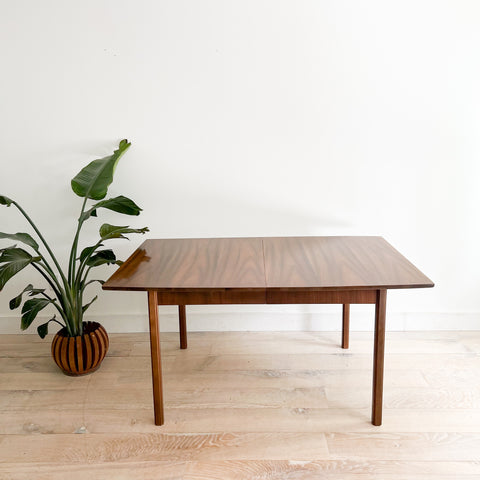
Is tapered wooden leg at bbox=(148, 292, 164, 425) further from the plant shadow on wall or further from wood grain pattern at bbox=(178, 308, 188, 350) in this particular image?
wood grain pattern at bbox=(178, 308, 188, 350)

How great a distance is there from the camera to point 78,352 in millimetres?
2365

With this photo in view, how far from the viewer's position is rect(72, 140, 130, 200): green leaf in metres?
2.35

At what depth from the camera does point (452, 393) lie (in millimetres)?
2203

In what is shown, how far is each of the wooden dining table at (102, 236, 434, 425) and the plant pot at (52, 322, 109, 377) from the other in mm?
525

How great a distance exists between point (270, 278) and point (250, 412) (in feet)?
2.06

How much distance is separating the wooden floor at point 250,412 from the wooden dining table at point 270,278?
0.16m

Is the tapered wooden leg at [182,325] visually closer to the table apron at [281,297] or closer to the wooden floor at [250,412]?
the wooden floor at [250,412]

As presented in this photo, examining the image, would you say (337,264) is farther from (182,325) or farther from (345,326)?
(182,325)

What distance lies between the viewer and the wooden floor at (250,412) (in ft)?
5.81

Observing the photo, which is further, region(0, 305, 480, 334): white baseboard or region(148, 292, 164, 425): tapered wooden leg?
region(0, 305, 480, 334): white baseboard

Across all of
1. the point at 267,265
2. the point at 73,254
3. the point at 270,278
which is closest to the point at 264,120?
the point at 267,265

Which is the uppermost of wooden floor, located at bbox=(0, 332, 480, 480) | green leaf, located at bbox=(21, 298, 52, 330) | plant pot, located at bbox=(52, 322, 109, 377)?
green leaf, located at bbox=(21, 298, 52, 330)

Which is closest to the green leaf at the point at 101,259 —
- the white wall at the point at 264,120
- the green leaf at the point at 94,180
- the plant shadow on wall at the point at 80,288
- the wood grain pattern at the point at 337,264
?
the plant shadow on wall at the point at 80,288

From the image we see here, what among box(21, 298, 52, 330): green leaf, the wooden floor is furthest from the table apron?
box(21, 298, 52, 330): green leaf
